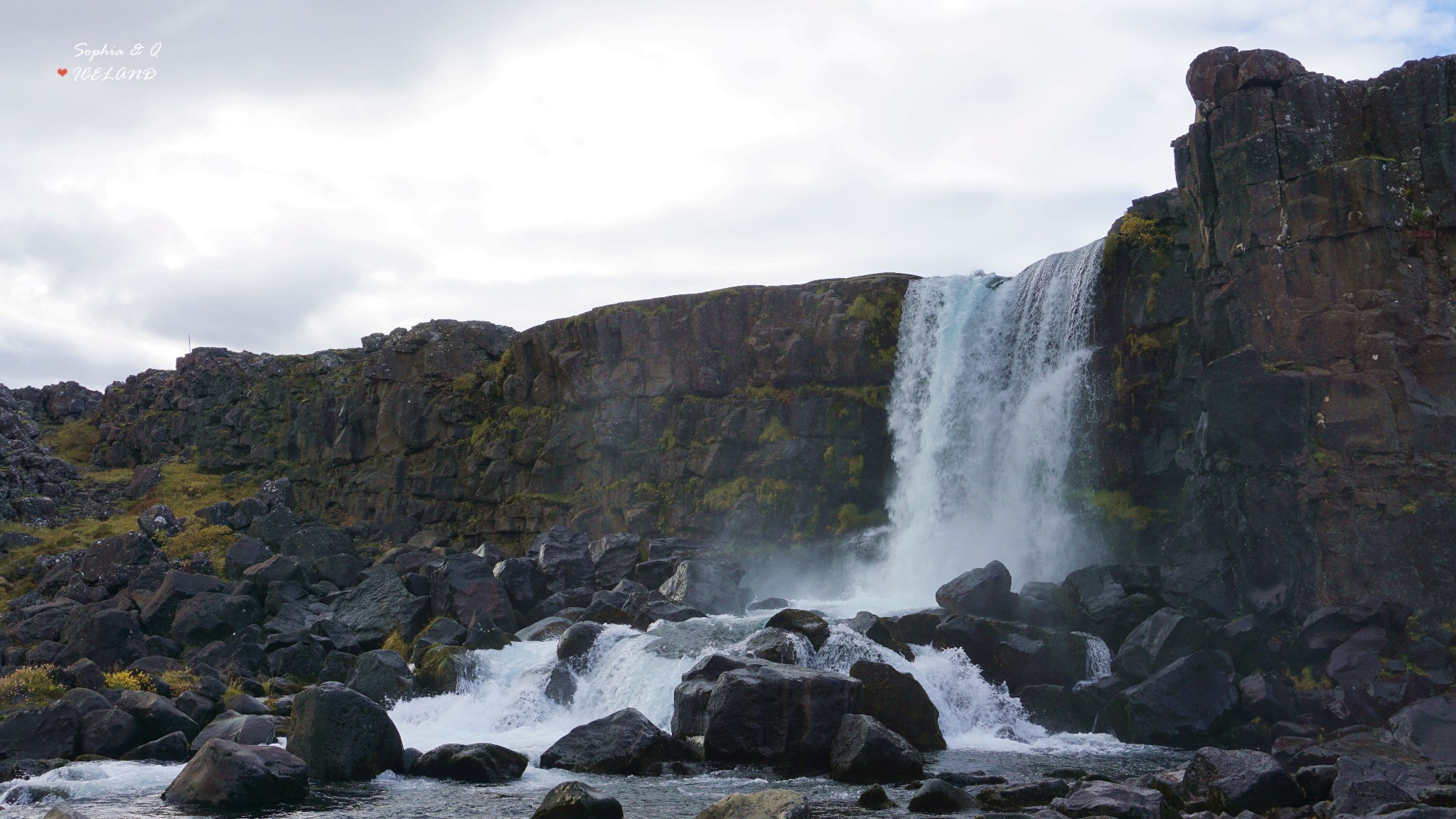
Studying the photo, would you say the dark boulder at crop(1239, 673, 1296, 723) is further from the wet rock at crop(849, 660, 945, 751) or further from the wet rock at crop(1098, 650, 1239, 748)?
the wet rock at crop(849, 660, 945, 751)

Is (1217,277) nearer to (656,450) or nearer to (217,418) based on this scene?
(656,450)

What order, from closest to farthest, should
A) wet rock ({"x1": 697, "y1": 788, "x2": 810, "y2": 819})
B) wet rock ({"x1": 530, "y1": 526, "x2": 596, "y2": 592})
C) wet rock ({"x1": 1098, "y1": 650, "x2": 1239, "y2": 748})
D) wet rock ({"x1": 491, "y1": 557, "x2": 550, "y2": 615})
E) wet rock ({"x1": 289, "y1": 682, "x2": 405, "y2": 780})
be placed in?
wet rock ({"x1": 697, "y1": 788, "x2": 810, "y2": 819})
wet rock ({"x1": 289, "y1": 682, "x2": 405, "y2": 780})
wet rock ({"x1": 1098, "y1": 650, "x2": 1239, "y2": 748})
wet rock ({"x1": 491, "y1": 557, "x2": 550, "y2": 615})
wet rock ({"x1": 530, "y1": 526, "x2": 596, "y2": 592})

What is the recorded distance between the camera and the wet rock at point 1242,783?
14914mm

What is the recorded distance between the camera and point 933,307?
140ft

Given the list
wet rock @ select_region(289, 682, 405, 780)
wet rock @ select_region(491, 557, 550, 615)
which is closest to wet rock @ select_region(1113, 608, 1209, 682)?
wet rock @ select_region(289, 682, 405, 780)

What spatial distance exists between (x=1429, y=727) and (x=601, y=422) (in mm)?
34892

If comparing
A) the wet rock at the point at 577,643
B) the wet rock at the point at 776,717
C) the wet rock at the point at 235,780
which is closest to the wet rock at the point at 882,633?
the wet rock at the point at 776,717

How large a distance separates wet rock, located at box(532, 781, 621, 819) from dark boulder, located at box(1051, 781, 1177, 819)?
610cm

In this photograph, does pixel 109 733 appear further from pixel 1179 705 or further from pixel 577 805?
pixel 1179 705

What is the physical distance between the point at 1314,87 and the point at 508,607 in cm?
2461

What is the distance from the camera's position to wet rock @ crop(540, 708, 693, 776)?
1889cm

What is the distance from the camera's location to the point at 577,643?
24969 millimetres

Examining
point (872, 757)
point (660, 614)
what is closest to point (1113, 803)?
point (872, 757)

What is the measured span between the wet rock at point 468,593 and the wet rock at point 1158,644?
52.3ft
